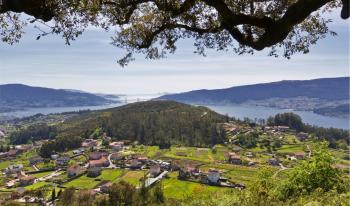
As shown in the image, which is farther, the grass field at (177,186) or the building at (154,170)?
the building at (154,170)

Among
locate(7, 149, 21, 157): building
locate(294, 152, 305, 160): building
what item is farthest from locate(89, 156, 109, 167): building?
locate(294, 152, 305, 160): building

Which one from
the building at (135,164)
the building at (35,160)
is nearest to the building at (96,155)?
the building at (135,164)

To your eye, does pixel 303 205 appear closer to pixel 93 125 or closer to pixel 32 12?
pixel 32 12

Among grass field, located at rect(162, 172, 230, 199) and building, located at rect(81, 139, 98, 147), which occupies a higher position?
grass field, located at rect(162, 172, 230, 199)

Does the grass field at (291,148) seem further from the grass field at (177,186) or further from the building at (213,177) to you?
the grass field at (177,186)

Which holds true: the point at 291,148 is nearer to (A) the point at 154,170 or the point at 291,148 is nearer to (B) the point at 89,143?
(A) the point at 154,170

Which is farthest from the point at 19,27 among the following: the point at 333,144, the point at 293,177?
the point at 333,144

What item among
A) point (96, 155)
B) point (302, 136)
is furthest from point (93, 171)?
point (302, 136)

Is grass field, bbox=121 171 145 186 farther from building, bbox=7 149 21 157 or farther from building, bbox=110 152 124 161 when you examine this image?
building, bbox=7 149 21 157
